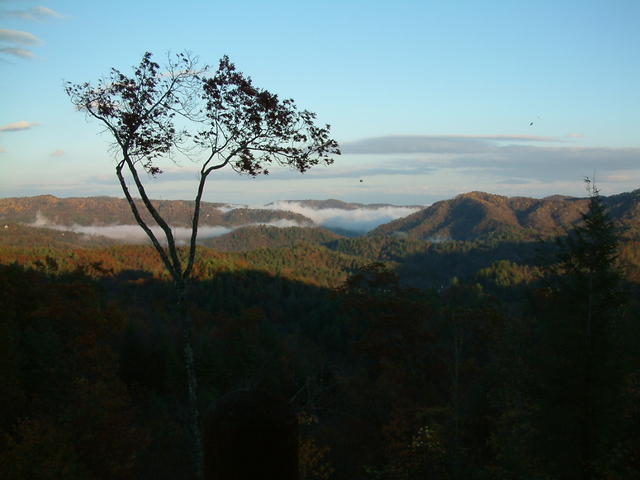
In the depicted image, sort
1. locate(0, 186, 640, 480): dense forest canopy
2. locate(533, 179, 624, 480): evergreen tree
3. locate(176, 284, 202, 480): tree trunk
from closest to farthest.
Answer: locate(176, 284, 202, 480): tree trunk → locate(533, 179, 624, 480): evergreen tree → locate(0, 186, 640, 480): dense forest canopy

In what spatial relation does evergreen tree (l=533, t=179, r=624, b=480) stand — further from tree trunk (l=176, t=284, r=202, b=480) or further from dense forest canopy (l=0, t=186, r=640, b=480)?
tree trunk (l=176, t=284, r=202, b=480)

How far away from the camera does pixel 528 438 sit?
44.4 ft

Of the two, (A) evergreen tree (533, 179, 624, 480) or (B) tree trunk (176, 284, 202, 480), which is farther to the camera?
(A) evergreen tree (533, 179, 624, 480)

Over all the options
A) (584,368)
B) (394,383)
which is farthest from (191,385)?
(394,383)

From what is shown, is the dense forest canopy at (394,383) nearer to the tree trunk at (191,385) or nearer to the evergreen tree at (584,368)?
the evergreen tree at (584,368)

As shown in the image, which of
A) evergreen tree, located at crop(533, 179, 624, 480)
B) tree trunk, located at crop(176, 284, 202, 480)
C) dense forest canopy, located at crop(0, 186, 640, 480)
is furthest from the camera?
dense forest canopy, located at crop(0, 186, 640, 480)

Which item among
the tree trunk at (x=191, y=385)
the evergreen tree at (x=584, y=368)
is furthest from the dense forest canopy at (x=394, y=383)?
the tree trunk at (x=191, y=385)

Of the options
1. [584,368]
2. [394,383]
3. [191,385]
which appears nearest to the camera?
[191,385]

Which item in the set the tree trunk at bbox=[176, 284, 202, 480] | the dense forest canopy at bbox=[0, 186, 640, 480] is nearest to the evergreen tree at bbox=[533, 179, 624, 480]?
the dense forest canopy at bbox=[0, 186, 640, 480]

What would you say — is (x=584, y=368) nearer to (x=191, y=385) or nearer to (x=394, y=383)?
(x=394, y=383)

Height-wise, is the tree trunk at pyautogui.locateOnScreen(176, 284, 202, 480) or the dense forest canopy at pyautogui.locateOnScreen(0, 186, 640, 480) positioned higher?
the tree trunk at pyautogui.locateOnScreen(176, 284, 202, 480)

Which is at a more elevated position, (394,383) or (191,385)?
(191,385)

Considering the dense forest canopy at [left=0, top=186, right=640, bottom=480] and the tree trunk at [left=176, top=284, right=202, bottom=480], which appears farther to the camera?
the dense forest canopy at [left=0, top=186, right=640, bottom=480]

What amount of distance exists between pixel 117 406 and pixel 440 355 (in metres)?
13.8
